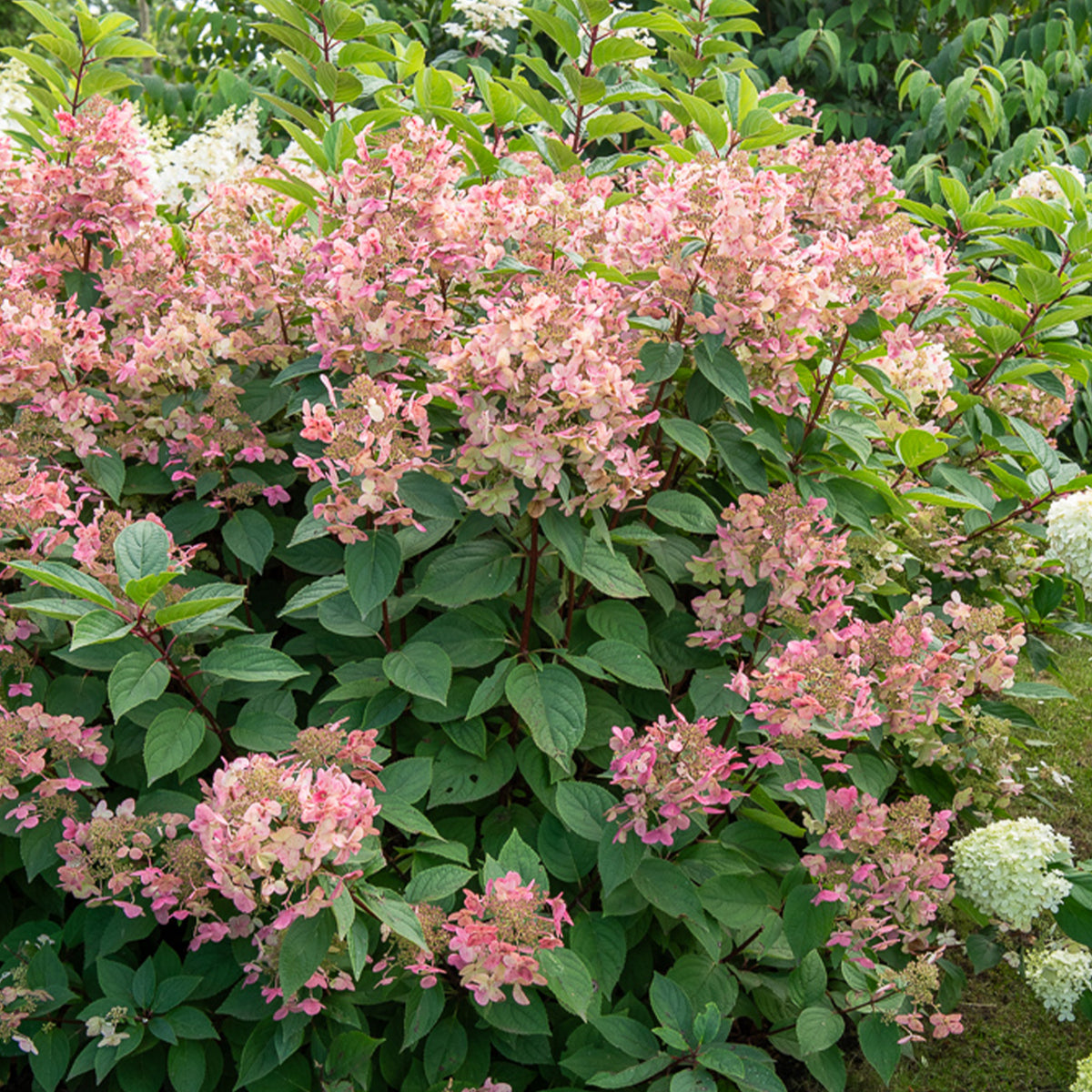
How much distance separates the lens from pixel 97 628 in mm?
1386

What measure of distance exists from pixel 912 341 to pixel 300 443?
1.30m

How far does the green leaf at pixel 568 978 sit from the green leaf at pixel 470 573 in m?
0.53

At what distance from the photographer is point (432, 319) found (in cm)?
159

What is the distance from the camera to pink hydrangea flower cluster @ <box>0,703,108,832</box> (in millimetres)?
1469

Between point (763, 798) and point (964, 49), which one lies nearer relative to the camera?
point (763, 798)

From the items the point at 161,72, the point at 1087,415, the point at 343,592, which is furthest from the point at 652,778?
the point at 161,72

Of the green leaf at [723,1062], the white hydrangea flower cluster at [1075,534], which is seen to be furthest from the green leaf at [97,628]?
the white hydrangea flower cluster at [1075,534]

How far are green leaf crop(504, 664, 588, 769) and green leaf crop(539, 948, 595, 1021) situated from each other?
0.28 m

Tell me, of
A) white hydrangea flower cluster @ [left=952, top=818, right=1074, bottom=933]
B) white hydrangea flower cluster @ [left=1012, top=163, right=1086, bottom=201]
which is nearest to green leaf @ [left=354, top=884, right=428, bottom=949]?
white hydrangea flower cluster @ [left=952, top=818, right=1074, bottom=933]

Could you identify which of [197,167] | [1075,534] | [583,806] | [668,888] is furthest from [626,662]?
[197,167]

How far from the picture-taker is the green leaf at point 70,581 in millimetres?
1309

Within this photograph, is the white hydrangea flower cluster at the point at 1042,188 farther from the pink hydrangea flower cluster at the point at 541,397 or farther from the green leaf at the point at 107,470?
the green leaf at the point at 107,470

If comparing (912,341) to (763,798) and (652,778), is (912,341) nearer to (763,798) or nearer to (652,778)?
(763,798)

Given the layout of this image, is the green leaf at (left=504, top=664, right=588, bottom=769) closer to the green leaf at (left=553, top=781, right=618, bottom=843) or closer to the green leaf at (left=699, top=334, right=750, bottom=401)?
the green leaf at (left=553, top=781, right=618, bottom=843)
